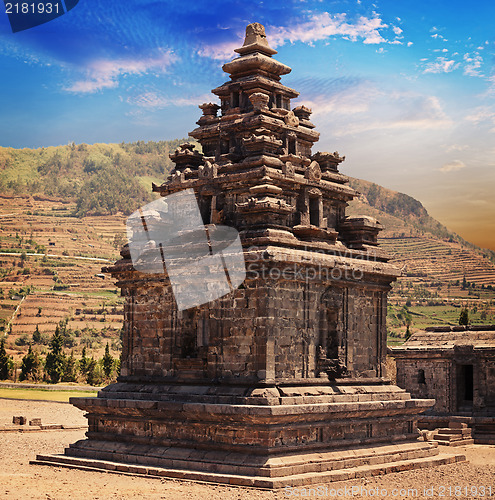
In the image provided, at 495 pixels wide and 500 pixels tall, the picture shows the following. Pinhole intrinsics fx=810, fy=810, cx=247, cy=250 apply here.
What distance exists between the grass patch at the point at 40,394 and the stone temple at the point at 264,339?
2118cm

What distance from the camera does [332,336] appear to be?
2125 centimetres

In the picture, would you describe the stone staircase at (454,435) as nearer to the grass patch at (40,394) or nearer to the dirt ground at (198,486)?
the dirt ground at (198,486)

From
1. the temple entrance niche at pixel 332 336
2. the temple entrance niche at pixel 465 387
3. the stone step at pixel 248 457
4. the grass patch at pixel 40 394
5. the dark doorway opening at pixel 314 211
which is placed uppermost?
the dark doorway opening at pixel 314 211

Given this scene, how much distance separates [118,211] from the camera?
597ft

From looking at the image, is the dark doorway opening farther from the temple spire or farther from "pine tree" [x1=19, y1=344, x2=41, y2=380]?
"pine tree" [x1=19, y1=344, x2=41, y2=380]

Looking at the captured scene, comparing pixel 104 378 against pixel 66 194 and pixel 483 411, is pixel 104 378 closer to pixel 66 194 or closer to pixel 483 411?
pixel 483 411

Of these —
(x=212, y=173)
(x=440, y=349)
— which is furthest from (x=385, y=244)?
(x=212, y=173)

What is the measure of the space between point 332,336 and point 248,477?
17.5ft

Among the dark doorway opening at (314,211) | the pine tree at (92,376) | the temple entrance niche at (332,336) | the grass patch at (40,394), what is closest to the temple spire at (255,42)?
the dark doorway opening at (314,211)

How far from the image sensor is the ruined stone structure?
29.3 meters

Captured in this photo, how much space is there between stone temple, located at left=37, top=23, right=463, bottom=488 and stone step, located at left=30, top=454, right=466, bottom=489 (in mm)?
40

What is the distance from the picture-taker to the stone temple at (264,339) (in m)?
18.5

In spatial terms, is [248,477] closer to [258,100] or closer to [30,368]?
[258,100]

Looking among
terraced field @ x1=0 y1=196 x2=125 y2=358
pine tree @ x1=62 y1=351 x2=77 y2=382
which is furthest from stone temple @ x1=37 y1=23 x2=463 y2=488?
terraced field @ x1=0 y1=196 x2=125 y2=358
